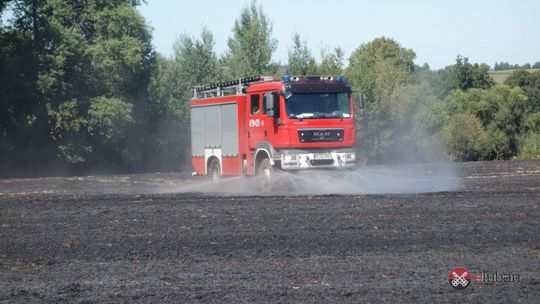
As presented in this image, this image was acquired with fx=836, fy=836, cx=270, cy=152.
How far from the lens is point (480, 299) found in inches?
350

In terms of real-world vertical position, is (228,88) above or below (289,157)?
above

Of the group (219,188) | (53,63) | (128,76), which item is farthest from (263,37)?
(219,188)

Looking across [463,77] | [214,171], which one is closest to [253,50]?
[214,171]

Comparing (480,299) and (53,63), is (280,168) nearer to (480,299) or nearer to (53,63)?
(480,299)

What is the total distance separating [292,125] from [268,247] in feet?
37.3

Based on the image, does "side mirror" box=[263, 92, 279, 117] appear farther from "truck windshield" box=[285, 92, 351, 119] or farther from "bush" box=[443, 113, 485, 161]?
"bush" box=[443, 113, 485, 161]

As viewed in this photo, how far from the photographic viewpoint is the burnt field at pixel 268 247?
30.9 ft

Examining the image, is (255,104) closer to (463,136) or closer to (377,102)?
(377,102)

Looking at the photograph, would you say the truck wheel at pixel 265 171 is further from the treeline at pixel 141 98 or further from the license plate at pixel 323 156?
the treeline at pixel 141 98

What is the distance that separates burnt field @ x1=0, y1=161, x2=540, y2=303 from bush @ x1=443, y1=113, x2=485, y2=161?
28.8m

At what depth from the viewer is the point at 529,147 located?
53.5m

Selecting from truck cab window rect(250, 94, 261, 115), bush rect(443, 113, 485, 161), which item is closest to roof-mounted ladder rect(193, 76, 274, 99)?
truck cab window rect(250, 94, 261, 115)

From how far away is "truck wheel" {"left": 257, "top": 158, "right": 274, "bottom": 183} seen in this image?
80.0ft

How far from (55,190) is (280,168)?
24.7ft
